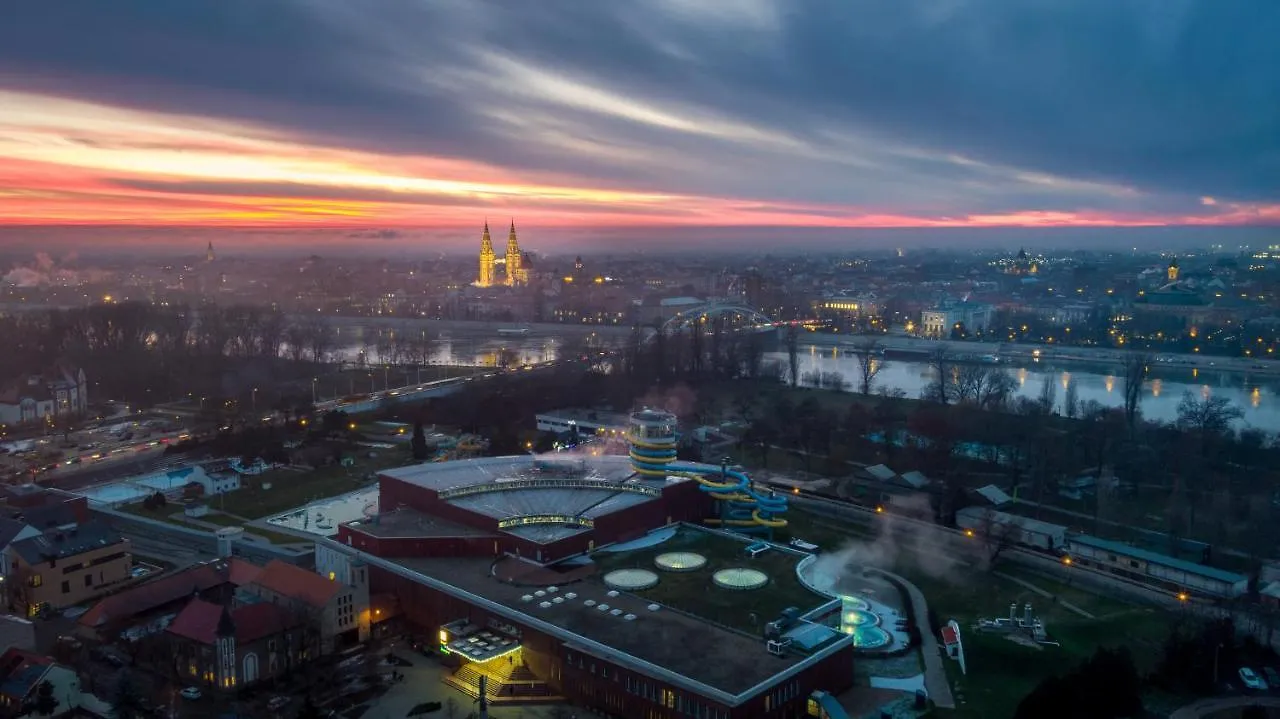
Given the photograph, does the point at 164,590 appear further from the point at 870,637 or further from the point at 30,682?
the point at 870,637

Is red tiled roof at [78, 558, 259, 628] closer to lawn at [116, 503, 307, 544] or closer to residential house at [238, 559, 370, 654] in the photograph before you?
residential house at [238, 559, 370, 654]

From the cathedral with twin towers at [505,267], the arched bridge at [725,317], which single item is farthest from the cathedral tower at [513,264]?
the arched bridge at [725,317]

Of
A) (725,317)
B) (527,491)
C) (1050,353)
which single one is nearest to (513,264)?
(725,317)

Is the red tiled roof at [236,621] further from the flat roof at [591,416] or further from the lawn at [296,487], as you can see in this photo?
the flat roof at [591,416]

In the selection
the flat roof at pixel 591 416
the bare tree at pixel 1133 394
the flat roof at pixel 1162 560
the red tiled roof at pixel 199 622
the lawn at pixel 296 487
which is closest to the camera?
the red tiled roof at pixel 199 622

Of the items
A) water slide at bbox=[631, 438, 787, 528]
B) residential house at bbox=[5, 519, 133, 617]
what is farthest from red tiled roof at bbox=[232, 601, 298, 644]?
water slide at bbox=[631, 438, 787, 528]

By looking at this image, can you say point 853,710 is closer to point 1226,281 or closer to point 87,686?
point 87,686

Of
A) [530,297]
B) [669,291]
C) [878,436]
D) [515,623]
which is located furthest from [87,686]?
[669,291]
